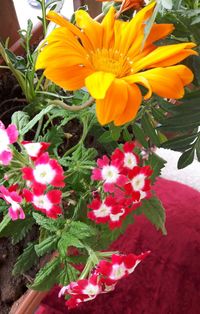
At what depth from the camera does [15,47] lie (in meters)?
0.83

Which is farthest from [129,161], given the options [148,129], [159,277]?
[159,277]

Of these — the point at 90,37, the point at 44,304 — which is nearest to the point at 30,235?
the point at 44,304

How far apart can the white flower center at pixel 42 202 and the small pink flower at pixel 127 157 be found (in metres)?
0.10

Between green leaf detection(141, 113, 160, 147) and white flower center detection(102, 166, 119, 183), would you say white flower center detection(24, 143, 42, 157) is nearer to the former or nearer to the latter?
white flower center detection(102, 166, 119, 183)

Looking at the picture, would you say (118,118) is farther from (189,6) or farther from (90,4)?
(90,4)

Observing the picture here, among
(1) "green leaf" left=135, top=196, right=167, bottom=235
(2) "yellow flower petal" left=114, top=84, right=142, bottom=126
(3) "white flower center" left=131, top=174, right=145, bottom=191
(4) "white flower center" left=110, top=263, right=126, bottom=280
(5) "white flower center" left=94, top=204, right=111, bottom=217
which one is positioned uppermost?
(2) "yellow flower petal" left=114, top=84, right=142, bottom=126

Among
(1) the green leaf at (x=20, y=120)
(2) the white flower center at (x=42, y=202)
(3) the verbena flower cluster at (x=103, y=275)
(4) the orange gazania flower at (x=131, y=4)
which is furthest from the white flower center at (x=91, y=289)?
(4) the orange gazania flower at (x=131, y=4)

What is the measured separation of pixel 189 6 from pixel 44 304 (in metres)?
0.63

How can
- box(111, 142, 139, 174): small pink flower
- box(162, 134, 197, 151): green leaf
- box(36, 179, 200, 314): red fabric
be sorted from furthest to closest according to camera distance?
box(36, 179, 200, 314): red fabric
box(162, 134, 197, 151): green leaf
box(111, 142, 139, 174): small pink flower

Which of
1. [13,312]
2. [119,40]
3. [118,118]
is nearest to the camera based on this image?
[118,118]

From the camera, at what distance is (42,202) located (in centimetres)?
48

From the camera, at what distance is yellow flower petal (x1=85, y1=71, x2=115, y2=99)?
41cm

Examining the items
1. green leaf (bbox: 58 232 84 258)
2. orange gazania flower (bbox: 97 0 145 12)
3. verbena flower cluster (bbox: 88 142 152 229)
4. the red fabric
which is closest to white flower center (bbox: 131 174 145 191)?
verbena flower cluster (bbox: 88 142 152 229)

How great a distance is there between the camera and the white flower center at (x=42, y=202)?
0.47 m
